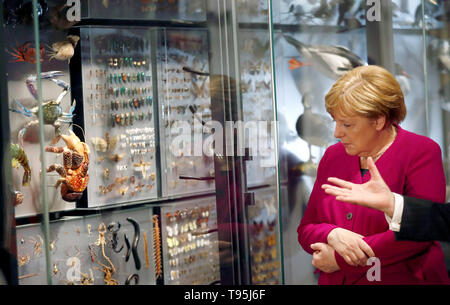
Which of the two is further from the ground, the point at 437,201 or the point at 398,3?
the point at 398,3

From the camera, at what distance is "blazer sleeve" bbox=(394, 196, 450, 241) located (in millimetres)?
2139

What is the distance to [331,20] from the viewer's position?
2.70 m

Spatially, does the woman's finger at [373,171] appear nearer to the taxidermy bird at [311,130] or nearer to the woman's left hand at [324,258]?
the woman's left hand at [324,258]

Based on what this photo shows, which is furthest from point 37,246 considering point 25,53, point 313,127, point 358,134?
point 358,134

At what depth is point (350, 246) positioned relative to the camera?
226 cm

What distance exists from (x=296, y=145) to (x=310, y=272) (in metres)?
0.65

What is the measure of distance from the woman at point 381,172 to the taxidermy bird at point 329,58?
38cm

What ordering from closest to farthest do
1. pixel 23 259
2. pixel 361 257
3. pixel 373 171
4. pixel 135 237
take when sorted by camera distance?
pixel 373 171 → pixel 361 257 → pixel 23 259 → pixel 135 237

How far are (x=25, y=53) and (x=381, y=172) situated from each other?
65.4 inches

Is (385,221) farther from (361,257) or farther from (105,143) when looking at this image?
(105,143)

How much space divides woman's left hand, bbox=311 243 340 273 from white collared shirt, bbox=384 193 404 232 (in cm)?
27

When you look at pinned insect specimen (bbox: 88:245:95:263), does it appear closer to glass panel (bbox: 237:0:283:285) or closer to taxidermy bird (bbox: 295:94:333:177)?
glass panel (bbox: 237:0:283:285)
